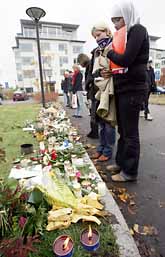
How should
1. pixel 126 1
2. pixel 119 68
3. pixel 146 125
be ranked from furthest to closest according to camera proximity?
pixel 146 125 → pixel 119 68 → pixel 126 1

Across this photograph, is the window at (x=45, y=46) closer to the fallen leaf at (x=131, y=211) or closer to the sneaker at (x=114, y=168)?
the sneaker at (x=114, y=168)

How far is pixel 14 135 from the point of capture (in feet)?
13.1

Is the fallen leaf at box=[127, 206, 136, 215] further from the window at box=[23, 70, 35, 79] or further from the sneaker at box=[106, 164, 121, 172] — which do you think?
the window at box=[23, 70, 35, 79]

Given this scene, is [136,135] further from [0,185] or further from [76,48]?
[76,48]

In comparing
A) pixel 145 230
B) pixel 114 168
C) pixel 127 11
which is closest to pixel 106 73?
pixel 127 11

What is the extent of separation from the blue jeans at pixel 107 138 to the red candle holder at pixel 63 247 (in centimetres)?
159

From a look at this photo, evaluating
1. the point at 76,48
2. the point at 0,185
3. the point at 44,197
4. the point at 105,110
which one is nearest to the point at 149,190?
the point at 105,110

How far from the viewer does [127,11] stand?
1.72 meters

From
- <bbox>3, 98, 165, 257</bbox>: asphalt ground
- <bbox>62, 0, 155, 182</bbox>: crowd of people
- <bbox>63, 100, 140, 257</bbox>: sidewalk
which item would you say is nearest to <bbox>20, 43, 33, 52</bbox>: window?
<bbox>3, 98, 165, 257</bbox>: asphalt ground

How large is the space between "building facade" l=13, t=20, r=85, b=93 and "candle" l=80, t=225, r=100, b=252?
3351 centimetres

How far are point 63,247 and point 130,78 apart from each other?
4.71 ft

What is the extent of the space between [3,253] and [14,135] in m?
3.28

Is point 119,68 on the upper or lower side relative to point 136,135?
upper

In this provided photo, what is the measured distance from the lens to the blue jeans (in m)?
2.57
